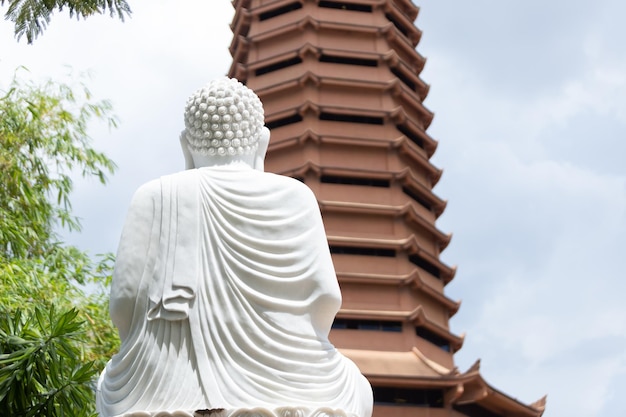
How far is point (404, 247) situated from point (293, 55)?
545cm

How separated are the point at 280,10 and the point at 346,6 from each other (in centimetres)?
163

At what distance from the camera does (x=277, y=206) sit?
3.00 metres

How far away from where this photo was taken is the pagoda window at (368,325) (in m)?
16.9

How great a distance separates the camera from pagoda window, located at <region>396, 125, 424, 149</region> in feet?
66.4

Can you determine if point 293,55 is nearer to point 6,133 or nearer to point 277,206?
point 6,133

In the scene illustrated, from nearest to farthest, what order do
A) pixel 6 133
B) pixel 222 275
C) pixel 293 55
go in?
pixel 222 275, pixel 6 133, pixel 293 55

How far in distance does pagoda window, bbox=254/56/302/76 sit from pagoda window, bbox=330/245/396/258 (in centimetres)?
503

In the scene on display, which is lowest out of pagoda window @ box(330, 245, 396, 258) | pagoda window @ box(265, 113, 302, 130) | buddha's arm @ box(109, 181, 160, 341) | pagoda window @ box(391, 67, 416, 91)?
pagoda window @ box(330, 245, 396, 258)

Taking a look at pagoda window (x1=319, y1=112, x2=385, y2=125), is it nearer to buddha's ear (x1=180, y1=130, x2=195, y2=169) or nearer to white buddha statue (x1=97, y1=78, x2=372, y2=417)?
buddha's ear (x1=180, y1=130, x2=195, y2=169)

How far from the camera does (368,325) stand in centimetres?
1702

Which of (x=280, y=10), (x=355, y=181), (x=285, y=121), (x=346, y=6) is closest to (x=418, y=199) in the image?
(x=355, y=181)

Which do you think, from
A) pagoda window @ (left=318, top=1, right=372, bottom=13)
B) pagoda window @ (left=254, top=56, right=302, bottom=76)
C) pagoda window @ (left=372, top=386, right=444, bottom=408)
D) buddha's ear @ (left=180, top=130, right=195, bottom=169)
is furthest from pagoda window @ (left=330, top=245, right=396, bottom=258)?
buddha's ear @ (left=180, top=130, right=195, bottom=169)

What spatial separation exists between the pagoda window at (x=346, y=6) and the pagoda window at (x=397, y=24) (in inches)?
24.1

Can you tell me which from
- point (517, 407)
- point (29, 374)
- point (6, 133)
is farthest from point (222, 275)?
point (517, 407)
